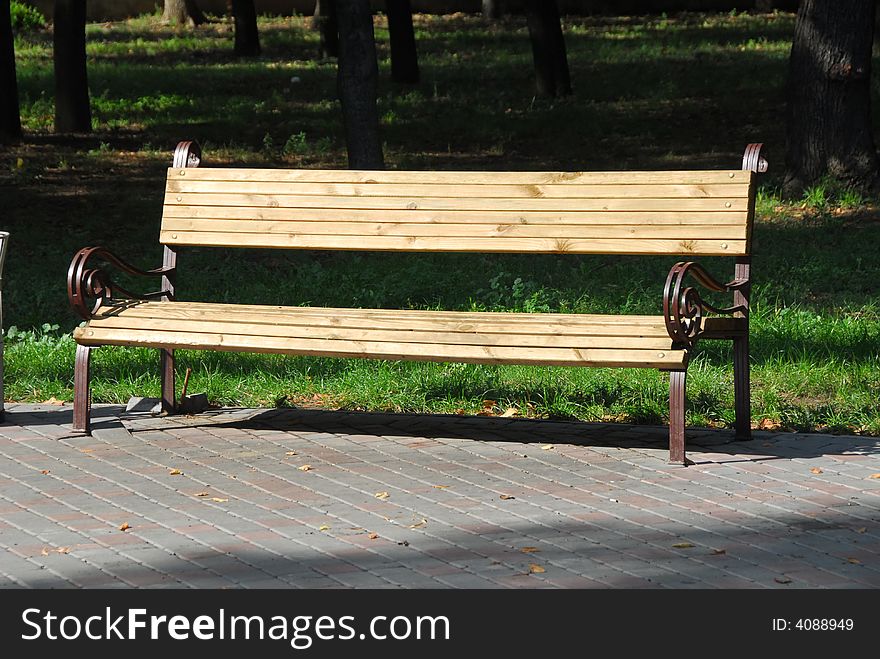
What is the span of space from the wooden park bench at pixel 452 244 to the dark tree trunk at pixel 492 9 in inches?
964

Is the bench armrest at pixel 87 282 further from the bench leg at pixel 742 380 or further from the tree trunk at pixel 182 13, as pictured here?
the tree trunk at pixel 182 13

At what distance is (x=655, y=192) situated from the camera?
6.03m

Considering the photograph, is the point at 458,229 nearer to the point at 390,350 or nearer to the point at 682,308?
the point at 390,350

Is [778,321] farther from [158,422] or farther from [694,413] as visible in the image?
[158,422]

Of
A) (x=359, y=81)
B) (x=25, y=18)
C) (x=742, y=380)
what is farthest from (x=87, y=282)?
(x=25, y=18)

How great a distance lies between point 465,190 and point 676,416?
155 centimetres

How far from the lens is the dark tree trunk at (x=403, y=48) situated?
21.1 m

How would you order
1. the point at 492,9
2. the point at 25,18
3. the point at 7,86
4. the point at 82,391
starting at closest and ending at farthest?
1. the point at 82,391
2. the point at 7,86
3. the point at 25,18
4. the point at 492,9

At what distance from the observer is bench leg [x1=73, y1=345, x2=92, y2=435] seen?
5.97 meters

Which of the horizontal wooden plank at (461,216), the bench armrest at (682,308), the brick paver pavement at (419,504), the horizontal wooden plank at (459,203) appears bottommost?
the brick paver pavement at (419,504)

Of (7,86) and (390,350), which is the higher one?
(7,86)

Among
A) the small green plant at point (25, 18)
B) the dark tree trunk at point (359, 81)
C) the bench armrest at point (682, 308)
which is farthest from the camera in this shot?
the small green plant at point (25, 18)

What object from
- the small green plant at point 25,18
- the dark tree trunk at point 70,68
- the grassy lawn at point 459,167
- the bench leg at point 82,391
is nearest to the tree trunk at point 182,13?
the grassy lawn at point 459,167

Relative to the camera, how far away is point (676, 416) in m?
5.45
